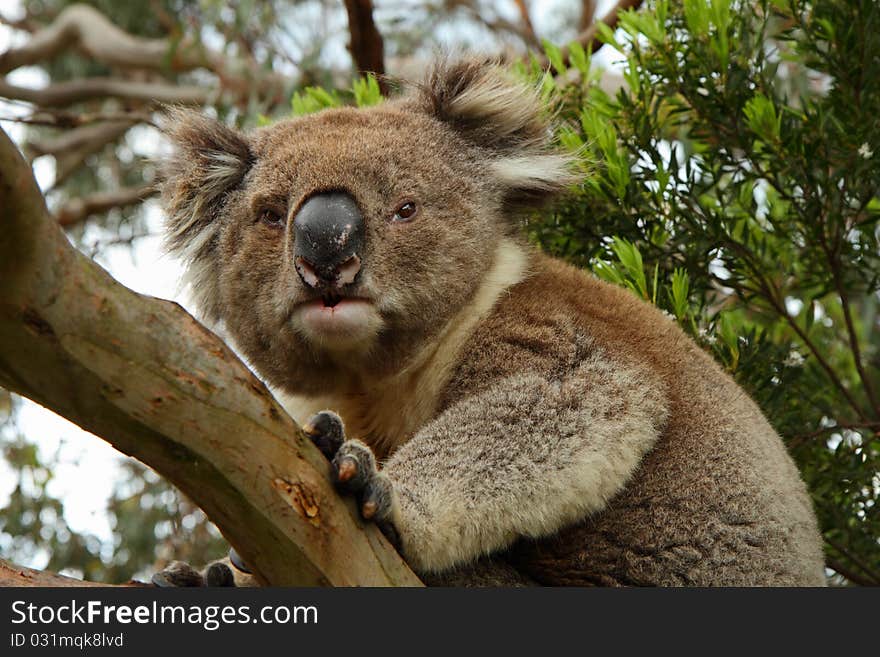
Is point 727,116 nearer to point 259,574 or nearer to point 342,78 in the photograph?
point 259,574

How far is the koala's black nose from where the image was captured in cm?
272

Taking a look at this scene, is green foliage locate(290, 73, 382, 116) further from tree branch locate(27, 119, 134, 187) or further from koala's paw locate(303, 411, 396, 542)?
tree branch locate(27, 119, 134, 187)

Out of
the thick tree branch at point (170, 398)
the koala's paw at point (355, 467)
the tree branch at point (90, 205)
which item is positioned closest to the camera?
the thick tree branch at point (170, 398)

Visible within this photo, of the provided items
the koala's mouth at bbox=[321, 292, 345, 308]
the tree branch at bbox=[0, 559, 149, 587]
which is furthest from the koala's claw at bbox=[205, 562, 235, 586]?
the koala's mouth at bbox=[321, 292, 345, 308]

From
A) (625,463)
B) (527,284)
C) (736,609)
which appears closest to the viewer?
(736,609)

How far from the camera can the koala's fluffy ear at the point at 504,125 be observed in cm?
337

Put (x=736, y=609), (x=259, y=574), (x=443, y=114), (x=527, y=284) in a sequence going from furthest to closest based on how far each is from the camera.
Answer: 1. (x=443, y=114)
2. (x=527, y=284)
3. (x=736, y=609)
4. (x=259, y=574)

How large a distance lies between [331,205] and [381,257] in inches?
7.8

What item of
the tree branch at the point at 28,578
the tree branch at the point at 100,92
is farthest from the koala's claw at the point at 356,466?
the tree branch at the point at 100,92

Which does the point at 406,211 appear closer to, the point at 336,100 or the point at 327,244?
the point at 327,244

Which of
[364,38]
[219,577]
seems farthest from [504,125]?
[219,577]

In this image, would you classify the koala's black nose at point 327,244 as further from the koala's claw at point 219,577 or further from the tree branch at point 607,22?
the tree branch at point 607,22

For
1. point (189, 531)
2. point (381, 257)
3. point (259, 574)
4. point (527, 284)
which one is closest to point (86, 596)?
point (259, 574)

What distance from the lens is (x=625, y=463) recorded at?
107 inches
